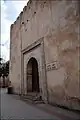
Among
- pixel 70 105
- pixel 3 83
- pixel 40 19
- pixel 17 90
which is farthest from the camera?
pixel 3 83

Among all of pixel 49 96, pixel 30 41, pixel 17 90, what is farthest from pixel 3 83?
pixel 49 96

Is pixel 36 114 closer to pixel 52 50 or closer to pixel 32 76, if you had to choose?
pixel 52 50

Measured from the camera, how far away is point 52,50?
633 centimetres

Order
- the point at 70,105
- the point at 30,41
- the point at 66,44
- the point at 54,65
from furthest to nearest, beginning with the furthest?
the point at 30,41, the point at 54,65, the point at 66,44, the point at 70,105

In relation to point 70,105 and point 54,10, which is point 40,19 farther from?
point 70,105

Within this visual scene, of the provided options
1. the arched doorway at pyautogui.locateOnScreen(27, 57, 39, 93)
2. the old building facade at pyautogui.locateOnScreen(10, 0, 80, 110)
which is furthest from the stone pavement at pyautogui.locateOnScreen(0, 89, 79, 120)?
the arched doorway at pyautogui.locateOnScreen(27, 57, 39, 93)

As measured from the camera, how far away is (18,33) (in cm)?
1107

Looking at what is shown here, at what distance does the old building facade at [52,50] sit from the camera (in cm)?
513

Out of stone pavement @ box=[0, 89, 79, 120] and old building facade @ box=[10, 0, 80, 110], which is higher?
old building facade @ box=[10, 0, 80, 110]

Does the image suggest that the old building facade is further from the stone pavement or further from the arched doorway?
the stone pavement

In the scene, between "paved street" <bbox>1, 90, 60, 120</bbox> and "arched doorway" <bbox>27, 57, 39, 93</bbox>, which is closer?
"paved street" <bbox>1, 90, 60, 120</bbox>

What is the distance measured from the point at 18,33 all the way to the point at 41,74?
505 centimetres

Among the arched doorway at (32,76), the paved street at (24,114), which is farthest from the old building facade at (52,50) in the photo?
the paved street at (24,114)

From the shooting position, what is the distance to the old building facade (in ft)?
16.8
